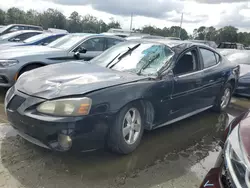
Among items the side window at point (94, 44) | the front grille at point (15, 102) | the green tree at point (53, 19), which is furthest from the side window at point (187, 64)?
the green tree at point (53, 19)

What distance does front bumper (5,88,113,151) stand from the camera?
2.68 meters

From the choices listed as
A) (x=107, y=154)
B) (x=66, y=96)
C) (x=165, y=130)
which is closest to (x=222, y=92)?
(x=165, y=130)

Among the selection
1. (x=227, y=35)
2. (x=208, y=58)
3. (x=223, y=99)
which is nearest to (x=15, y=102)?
(x=208, y=58)

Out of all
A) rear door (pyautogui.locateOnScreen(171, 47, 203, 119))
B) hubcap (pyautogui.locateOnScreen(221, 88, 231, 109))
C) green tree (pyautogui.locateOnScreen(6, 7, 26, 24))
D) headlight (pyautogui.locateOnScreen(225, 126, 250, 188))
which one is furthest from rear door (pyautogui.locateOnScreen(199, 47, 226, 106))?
green tree (pyautogui.locateOnScreen(6, 7, 26, 24))

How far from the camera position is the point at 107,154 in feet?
10.9

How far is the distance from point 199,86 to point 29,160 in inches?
115

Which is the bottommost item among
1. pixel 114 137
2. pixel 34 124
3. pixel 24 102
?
pixel 114 137

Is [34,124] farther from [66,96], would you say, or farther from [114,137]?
[114,137]

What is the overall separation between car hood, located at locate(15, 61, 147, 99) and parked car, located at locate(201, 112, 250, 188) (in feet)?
5.09

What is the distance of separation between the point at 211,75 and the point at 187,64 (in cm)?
77

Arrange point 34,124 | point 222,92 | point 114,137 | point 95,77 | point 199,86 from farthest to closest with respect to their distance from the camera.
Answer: point 222,92 < point 199,86 < point 95,77 < point 114,137 < point 34,124

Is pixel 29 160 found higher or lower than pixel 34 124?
lower

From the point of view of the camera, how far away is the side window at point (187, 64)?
391cm

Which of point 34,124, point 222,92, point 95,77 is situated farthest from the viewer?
point 222,92
